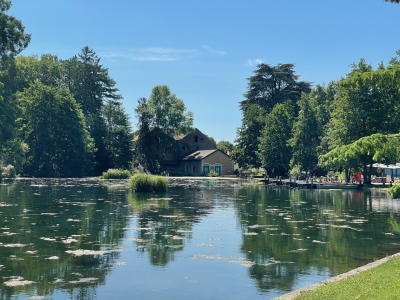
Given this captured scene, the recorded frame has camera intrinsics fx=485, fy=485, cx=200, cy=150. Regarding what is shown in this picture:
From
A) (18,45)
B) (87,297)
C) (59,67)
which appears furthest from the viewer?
(59,67)

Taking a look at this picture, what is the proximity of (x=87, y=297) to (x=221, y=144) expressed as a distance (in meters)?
138

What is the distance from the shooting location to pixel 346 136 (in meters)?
57.6

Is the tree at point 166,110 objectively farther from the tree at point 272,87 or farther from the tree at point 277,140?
the tree at point 277,140

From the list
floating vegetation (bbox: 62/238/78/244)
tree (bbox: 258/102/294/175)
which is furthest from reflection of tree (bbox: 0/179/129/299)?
tree (bbox: 258/102/294/175)

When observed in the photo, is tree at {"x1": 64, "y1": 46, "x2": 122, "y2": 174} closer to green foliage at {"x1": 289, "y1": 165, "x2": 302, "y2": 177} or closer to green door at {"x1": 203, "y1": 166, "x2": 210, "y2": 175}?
green door at {"x1": 203, "y1": 166, "x2": 210, "y2": 175}

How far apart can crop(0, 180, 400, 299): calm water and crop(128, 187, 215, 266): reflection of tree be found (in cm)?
5

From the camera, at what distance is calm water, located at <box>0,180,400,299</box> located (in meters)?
12.5

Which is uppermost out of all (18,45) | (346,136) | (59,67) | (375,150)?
(59,67)

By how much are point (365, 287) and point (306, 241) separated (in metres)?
9.45

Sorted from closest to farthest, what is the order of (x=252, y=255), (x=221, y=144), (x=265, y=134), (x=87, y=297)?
(x=87, y=297) < (x=252, y=255) < (x=265, y=134) < (x=221, y=144)

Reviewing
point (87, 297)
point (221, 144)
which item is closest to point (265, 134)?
point (87, 297)

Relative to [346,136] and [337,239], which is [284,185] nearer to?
[346,136]

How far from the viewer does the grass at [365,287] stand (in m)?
9.41

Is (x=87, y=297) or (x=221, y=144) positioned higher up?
(x=221, y=144)
